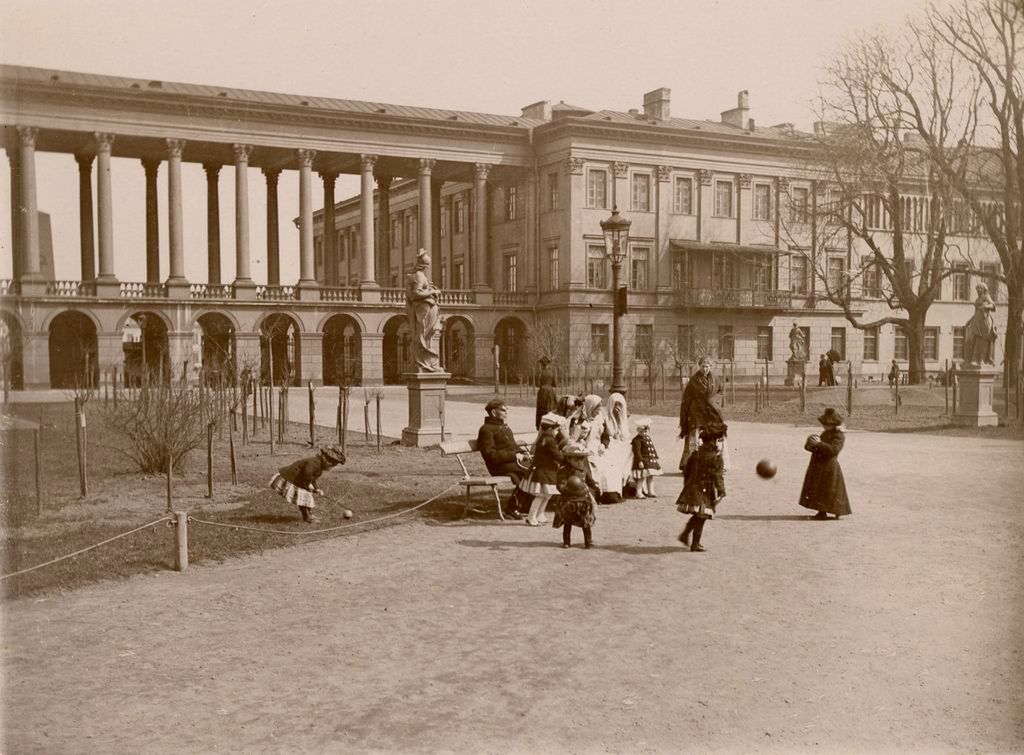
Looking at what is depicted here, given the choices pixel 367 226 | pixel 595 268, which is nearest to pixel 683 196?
pixel 595 268

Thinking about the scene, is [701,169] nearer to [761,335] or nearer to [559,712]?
[761,335]

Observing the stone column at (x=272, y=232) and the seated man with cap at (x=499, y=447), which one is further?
the stone column at (x=272, y=232)

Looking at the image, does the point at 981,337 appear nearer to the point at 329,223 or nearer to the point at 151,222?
the point at 329,223

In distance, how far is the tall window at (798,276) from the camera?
175ft

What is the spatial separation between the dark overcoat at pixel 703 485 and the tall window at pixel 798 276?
4565 cm

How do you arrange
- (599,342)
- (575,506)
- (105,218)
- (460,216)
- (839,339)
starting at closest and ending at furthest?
(575,506) < (105,218) < (599,342) < (839,339) < (460,216)

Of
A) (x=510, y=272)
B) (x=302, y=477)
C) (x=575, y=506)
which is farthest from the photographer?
(x=510, y=272)

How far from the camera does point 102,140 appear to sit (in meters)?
44.4

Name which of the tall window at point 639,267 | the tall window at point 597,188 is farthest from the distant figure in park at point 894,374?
the tall window at point 597,188

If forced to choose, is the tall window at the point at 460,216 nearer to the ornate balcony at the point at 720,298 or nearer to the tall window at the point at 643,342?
the tall window at the point at 643,342

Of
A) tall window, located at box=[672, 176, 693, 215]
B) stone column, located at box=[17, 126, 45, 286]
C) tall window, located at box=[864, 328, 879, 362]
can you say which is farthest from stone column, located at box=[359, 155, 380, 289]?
tall window, located at box=[864, 328, 879, 362]

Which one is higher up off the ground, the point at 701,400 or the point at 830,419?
the point at 701,400

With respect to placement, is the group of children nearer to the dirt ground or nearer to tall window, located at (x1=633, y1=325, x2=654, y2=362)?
the dirt ground

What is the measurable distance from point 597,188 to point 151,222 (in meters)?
25.2
